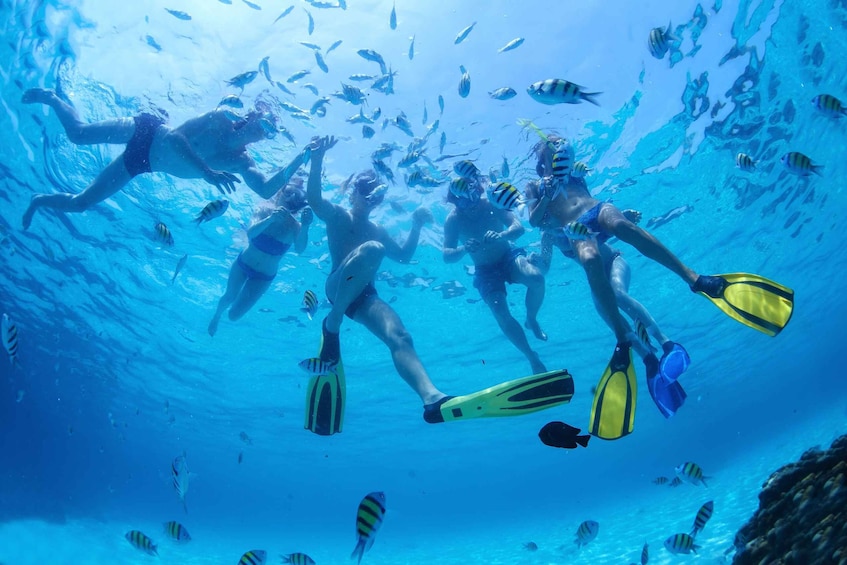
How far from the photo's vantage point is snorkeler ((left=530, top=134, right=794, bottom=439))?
467cm

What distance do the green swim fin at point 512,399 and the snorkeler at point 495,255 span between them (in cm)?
372

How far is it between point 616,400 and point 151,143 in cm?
1020

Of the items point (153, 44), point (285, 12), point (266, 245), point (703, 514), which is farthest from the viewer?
point (153, 44)

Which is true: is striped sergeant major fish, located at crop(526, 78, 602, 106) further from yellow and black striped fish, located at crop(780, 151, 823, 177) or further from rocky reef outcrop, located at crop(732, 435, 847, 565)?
rocky reef outcrop, located at crop(732, 435, 847, 565)

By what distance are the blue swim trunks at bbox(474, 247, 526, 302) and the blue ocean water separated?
4383mm

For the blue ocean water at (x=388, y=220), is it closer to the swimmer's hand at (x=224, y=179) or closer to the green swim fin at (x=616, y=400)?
the swimmer's hand at (x=224, y=179)

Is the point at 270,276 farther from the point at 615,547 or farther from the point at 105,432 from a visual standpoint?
the point at 105,432

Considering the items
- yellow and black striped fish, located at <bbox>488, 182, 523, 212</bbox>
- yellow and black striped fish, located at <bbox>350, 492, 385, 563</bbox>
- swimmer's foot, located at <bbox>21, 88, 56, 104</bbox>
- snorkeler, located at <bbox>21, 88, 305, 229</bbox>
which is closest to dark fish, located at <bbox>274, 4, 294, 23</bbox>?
snorkeler, located at <bbox>21, 88, 305, 229</bbox>

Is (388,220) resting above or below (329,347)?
above

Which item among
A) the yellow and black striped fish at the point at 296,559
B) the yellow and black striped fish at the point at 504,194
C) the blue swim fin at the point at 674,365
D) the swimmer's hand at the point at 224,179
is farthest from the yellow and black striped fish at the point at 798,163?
the yellow and black striped fish at the point at 296,559

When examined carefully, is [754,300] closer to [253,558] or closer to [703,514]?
[703,514]

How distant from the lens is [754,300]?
15.5 feet

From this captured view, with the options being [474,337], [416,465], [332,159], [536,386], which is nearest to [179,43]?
[332,159]

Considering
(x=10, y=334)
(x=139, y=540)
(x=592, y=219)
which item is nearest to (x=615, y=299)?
(x=592, y=219)
